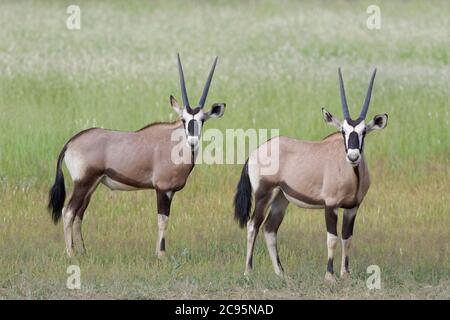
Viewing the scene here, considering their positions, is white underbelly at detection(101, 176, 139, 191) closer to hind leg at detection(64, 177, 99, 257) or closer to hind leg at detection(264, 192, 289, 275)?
hind leg at detection(64, 177, 99, 257)

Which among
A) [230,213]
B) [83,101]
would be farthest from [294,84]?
[230,213]

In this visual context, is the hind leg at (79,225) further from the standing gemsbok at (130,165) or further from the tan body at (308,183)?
the tan body at (308,183)

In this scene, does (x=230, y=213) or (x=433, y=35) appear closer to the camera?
(x=230, y=213)

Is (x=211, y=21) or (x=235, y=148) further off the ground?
(x=211, y=21)

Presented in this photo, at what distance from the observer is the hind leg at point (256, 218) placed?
13.5 metres

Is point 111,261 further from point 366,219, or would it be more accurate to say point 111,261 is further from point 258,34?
point 258,34

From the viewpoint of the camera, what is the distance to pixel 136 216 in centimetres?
1642

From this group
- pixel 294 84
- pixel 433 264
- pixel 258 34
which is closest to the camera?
pixel 433 264

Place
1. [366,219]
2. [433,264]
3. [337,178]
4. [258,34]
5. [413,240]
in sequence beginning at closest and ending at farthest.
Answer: [337,178], [433,264], [413,240], [366,219], [258,34]

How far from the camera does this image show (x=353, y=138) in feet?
41.5

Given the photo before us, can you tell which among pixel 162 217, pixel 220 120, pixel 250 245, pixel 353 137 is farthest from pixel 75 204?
pixel 220 120

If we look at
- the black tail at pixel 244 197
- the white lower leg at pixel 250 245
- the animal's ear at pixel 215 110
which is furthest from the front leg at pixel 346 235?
the animal's ear at pixel 215 110

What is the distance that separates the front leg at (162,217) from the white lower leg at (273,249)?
1195mm

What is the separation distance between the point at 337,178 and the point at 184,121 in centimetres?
187
